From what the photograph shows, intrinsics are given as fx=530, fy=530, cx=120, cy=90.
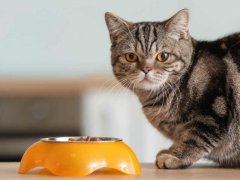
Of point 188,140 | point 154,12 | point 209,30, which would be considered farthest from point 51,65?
point 188,140

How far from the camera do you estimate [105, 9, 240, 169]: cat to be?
1.39 metres

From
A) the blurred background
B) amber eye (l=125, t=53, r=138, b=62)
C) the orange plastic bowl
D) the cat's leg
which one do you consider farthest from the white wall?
the orange plastic bowl

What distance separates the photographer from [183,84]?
1471 mm

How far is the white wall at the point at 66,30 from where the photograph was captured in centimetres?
286

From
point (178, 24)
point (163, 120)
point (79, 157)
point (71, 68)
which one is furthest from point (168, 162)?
point (71, 68)

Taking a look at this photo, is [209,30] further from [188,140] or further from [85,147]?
[85,147]

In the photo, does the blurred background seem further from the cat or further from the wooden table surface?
the wooden table surface

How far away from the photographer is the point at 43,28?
2941 mm

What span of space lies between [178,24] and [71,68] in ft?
4.89

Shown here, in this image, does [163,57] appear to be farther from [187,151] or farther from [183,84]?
[187,151]

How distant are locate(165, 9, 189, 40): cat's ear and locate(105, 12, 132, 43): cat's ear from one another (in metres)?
0.13

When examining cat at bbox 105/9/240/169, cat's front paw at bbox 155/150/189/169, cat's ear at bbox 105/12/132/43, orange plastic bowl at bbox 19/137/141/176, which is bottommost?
cat's front paw at bbox 155/150/189/169

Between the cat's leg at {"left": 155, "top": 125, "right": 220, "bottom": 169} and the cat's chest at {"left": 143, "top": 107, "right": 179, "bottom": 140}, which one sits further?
the cat's chest at {"left": 143, "top": 107, "right": 179, "bottom": 140}

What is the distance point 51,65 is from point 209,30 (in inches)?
34.7
